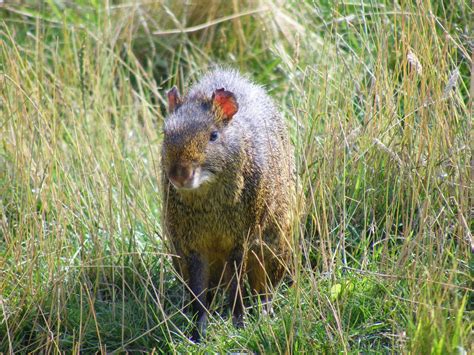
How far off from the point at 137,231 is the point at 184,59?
87.5 inches

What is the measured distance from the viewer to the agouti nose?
4352mm

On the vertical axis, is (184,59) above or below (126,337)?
above

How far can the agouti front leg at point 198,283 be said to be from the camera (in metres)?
4.94

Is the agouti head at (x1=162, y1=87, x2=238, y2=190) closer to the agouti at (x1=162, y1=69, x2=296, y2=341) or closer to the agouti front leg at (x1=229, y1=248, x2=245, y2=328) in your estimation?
the agouti at (x1=162, y1=69, x2=296, y2=341)

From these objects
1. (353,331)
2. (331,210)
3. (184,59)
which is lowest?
(353,331)

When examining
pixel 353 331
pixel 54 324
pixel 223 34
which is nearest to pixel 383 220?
pixel 353 331

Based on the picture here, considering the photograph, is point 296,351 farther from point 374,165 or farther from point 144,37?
point 144,37

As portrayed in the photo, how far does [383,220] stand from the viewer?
5320mm

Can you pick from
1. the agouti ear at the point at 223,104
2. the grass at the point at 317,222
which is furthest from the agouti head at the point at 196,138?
the grass at the point at 317,222

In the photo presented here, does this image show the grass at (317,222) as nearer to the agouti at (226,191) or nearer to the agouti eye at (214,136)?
the agouti at (226,191)

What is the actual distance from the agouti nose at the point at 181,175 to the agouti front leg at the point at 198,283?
74 centimetres

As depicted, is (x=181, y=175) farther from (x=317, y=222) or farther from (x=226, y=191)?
(x=317, y=222)

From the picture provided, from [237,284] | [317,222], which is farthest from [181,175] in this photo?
[237,284]

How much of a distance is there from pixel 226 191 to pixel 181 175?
461 millimetres
